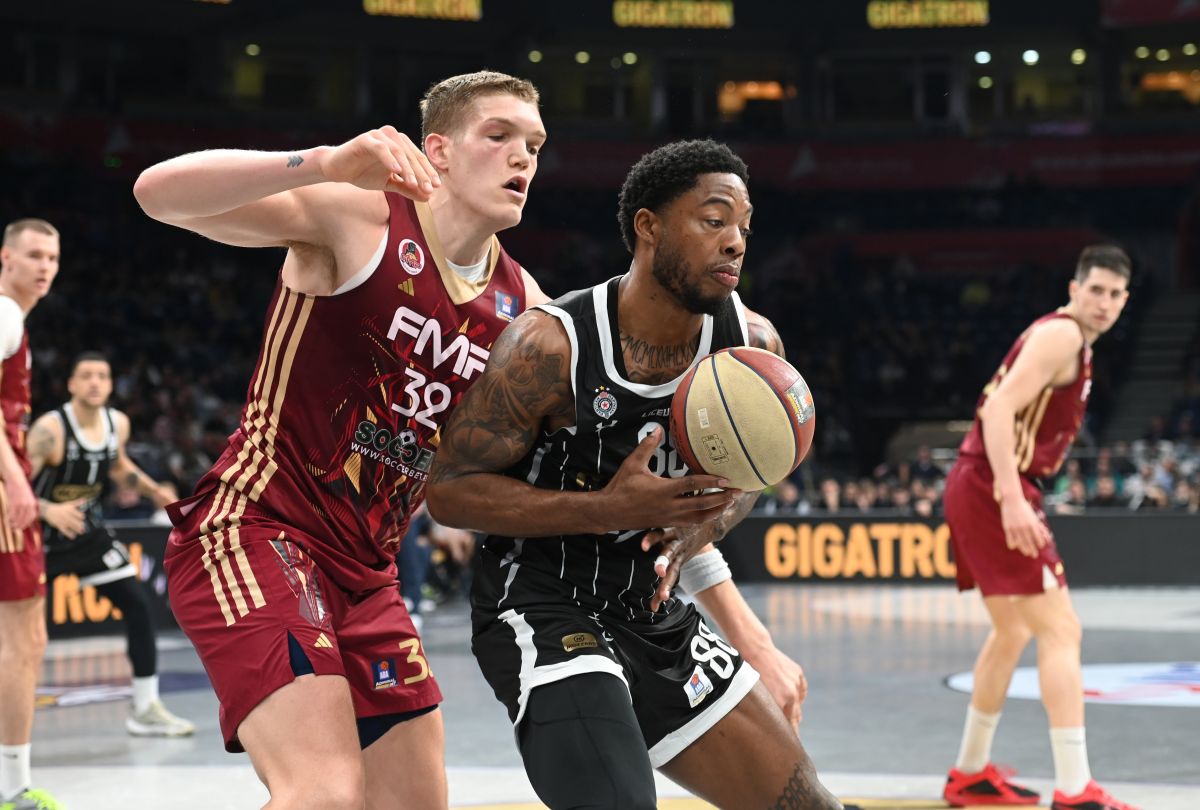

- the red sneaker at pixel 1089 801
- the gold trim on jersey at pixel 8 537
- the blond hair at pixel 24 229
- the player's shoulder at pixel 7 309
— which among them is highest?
the blond hair at pixel 24 229

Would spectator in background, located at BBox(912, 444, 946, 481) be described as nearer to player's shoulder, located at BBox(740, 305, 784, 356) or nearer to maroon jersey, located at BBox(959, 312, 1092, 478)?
maroon jersey, located at BBox(959, 312, 1092, 478)

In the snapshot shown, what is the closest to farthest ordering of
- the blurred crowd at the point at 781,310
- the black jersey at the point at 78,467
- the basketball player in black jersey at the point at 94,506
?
the basketball player in black jersey at the point at 94,506 < the black jersey at the point at 78,467 < the blurred crowd at the point at 781,310

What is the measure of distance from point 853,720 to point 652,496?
4963mm

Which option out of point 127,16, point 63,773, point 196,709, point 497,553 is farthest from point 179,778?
point 127,16

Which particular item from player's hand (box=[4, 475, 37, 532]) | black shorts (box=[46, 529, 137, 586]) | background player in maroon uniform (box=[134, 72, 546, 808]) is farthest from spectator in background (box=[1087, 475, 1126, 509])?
background player in maroon uniform (box=[134, 72, 546, 808])

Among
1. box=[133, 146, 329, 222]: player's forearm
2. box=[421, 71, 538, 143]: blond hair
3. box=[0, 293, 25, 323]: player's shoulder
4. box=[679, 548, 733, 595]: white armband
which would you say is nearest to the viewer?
box=[133, 146, 329, 222]: player's forearm

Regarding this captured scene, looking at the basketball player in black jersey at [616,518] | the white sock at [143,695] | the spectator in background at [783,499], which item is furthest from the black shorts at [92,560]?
the spectator in background at [783,499]

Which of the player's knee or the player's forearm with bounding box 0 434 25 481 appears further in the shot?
the player's knee

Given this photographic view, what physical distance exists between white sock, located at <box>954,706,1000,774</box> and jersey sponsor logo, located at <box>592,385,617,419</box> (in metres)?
3.14

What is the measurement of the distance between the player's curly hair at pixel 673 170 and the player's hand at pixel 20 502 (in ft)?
10.2

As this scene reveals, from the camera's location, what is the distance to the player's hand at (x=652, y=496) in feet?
9.98

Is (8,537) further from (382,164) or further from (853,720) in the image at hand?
(853,720)

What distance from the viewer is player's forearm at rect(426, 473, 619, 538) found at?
3.15 m

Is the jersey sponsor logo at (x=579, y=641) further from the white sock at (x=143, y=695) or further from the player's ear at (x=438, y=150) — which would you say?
the white sock at (x=143, y=695)
